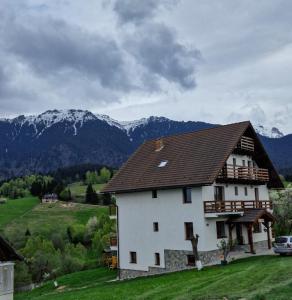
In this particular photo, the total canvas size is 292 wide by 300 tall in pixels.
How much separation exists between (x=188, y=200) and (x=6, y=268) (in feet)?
64.9

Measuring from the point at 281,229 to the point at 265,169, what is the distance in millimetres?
7726

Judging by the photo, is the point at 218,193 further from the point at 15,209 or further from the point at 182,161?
the point at 15,209

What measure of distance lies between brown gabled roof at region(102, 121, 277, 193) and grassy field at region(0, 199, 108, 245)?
236 ft

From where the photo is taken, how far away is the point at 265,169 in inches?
1964

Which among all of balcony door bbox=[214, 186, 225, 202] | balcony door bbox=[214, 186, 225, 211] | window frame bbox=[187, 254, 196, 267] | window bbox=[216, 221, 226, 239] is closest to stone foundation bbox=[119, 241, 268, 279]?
window frame bbox=[187, 254, 196, 267]

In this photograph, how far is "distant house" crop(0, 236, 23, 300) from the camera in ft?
75.9

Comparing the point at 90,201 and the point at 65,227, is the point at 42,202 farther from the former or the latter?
the point at 65,227

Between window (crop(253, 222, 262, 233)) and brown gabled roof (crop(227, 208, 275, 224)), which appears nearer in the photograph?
brown gabled roof (crop(227, 208, 275, 224))

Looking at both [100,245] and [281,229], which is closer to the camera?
[281,229]

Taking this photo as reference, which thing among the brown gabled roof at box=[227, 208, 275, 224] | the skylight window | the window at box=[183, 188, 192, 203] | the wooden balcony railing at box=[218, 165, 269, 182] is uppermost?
the skylight window

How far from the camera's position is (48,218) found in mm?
142875

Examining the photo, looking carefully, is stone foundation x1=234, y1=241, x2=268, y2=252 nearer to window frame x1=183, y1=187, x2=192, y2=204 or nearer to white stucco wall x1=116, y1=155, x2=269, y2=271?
white stucco wall x1=116, y1=155, x2=269, y2=271

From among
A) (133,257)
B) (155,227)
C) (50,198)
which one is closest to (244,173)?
(155,227)

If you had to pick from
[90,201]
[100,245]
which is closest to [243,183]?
[100,245]
